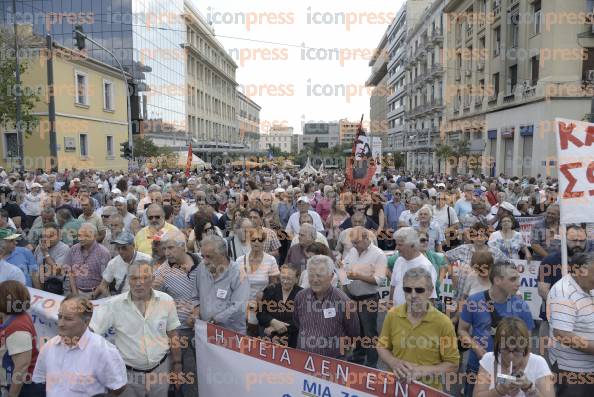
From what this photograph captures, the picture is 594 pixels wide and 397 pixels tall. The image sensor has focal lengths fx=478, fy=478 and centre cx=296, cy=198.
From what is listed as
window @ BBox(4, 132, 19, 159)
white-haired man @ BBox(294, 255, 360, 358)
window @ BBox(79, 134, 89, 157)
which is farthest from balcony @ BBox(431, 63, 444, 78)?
white-haired man @ BBox(294, 255, 360, 358)

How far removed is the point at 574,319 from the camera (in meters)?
3.73

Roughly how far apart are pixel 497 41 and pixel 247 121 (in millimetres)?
79885

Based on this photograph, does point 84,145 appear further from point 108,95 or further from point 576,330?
point 576,330

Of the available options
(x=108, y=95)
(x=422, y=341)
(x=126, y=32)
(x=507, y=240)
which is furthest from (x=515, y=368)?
(x=126, y=32)

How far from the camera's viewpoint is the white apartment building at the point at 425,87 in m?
46.9

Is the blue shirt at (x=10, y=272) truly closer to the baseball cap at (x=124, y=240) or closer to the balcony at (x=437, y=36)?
the baseball cap at (x=124, y=240)

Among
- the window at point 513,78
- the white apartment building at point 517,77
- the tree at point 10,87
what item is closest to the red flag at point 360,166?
the tree at point 10,87

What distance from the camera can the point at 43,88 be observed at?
83.3 feet

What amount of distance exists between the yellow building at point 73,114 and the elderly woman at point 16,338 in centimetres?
2370

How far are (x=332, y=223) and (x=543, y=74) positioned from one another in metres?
22.0

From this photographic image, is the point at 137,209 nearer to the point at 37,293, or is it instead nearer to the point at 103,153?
the point at 37,293

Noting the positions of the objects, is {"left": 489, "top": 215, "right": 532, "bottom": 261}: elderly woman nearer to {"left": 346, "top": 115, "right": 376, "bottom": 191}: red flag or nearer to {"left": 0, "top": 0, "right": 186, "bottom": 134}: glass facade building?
{"left": 346, "top": 115, "right": 376, "bottom": 191}: red flag

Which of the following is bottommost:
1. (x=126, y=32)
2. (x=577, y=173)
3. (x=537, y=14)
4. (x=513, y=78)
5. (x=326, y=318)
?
(x=326, y=318)

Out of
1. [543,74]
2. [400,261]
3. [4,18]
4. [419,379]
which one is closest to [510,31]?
[543,74]
